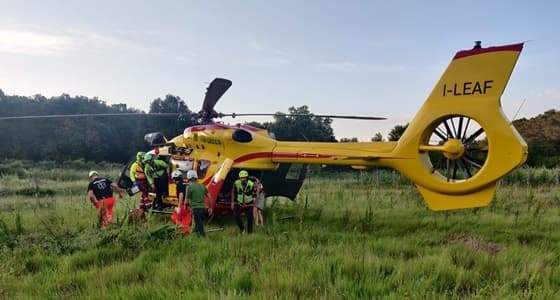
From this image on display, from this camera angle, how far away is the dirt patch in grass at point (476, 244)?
788cm

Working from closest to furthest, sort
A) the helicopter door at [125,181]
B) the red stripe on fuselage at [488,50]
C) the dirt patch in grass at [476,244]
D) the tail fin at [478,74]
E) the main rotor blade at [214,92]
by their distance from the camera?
1. the dirt patch in grass at [476,244]
2. the red stripe on fuselage at [488,50]
3. the tail fin at [478,74]
4. the main rotor blade at [214,92]
5. the helicopter door at [125,181]

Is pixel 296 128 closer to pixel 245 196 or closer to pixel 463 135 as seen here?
pixel 245 196

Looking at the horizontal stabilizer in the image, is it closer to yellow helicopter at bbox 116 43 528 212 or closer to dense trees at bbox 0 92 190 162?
yellow helicopter at bbox 116 43 528 212

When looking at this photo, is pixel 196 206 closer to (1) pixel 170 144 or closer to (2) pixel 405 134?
(1) pixel 170 144

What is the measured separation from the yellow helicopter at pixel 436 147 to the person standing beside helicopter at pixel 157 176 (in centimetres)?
27

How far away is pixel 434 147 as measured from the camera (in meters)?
9.06

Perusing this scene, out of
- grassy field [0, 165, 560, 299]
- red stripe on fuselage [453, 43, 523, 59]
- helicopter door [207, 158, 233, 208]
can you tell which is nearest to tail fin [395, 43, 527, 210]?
red stripe on fuselage [453, 43, 523, 59]

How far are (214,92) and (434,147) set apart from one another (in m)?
4.77

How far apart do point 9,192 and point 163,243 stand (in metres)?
17.7

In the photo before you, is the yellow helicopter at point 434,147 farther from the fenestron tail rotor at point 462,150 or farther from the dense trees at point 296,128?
the dense trees at point 296,128

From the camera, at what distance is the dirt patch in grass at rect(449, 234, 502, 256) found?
788cm

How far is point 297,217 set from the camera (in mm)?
11500

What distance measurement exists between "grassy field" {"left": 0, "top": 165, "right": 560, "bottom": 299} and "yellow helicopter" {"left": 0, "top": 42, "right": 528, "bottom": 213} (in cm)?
94

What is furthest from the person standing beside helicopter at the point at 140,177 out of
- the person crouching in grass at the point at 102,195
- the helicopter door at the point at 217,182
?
the helicopter door at the point at 217,182
